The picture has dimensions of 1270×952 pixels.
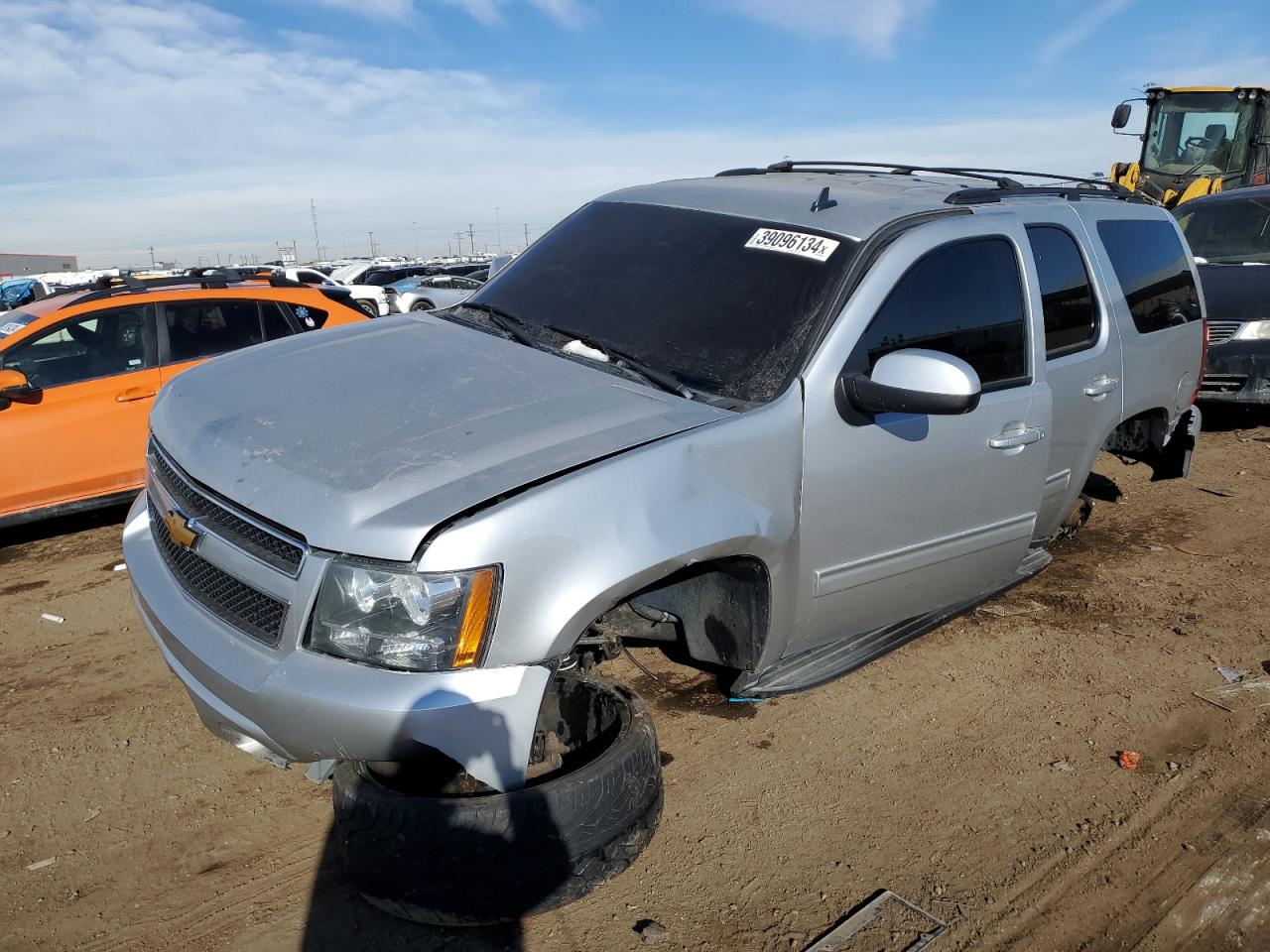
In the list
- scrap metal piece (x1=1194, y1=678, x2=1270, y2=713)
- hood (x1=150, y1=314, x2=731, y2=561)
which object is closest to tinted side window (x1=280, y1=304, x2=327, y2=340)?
hood (x1=150, y1=314, x2=731, y2=561)

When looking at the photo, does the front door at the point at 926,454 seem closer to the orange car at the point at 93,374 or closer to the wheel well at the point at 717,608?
the wheel well at the point at 717,608

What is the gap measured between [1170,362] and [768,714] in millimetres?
2591

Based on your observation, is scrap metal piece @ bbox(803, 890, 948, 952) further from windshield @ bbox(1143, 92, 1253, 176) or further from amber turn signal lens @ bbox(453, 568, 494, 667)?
windshield @ bbox(1143, 92, 1253, 176)

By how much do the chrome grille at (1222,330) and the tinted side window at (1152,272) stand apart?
3521mm

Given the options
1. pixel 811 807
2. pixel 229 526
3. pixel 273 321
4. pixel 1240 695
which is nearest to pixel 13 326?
pixel 273 321

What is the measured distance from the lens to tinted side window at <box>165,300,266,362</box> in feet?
21.3

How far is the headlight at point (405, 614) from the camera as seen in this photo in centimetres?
231

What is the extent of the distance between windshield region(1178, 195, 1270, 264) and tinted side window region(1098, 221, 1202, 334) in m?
4.87

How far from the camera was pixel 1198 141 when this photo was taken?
17016mm

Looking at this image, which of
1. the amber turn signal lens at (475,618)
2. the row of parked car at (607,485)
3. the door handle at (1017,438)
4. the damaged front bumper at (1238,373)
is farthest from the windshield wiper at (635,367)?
the damaged front bumper at (1238,373)

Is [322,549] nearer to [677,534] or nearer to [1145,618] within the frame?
[677,534]

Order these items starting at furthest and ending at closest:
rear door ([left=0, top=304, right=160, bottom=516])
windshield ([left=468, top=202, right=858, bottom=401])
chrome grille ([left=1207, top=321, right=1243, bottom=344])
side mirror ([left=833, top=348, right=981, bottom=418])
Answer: chrome grille ([left=1207, top=321, right=1243, bottom=344]), rear door ([left=0, top=304, right=160, bottom=516]), windshield ([left=468, top=202, right=858, bottom=401]), side mirror ([left=833, top=348, right=981, bottom=418])

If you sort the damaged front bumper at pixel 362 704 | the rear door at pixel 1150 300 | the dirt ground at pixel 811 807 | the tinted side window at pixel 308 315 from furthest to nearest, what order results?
1. the tinted side window at pixel 308 315
2. the rear door at pixel 1150 300
3. the dirt ground at pixel 811 807
4. the damaged front bumper at pixel 362 704

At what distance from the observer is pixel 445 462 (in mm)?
2512
